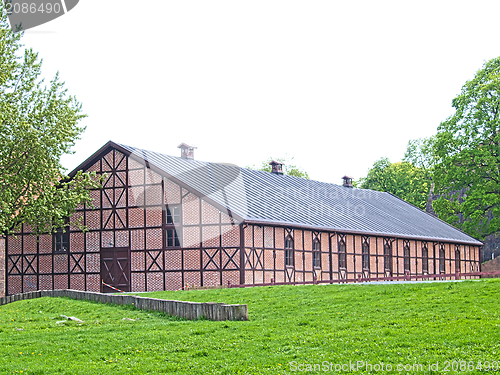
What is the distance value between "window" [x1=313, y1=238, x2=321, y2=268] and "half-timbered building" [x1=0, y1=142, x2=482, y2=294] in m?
0.05

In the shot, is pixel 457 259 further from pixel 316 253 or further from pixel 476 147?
pixel 316 253

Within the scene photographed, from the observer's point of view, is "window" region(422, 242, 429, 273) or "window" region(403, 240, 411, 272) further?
"window" region(422, 242, 429, 273)

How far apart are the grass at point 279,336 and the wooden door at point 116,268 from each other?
537 inches

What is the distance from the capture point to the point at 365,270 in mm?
40375

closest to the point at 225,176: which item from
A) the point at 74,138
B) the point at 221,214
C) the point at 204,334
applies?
the point at 221,214

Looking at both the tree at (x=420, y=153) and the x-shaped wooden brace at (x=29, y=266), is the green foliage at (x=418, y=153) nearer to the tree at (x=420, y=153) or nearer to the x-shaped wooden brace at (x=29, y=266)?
the tree at (x=420, y=153)

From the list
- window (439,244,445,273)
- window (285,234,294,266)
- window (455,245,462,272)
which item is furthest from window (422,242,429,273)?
window (285,234,294,266)

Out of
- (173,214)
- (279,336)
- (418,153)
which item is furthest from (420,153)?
(279,336)

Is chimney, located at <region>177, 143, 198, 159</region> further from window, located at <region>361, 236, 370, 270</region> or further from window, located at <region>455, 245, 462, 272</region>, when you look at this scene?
window, located at <region>455, 245, 462, 272</region>

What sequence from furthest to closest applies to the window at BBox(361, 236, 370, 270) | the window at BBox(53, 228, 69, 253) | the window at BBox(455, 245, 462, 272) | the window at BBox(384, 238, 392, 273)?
the window at BBox(455, 245, 462, 272) → the window at BBox(384, 238, 392, 273) → the window at BBox(361, 236, 370, 270) → the window at BBox(53, 228, 69, 253)

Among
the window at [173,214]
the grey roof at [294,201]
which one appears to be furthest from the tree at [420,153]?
the window at [173,214]

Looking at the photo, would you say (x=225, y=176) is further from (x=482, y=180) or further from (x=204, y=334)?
(x=204, y=334)

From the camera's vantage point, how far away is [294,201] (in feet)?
131

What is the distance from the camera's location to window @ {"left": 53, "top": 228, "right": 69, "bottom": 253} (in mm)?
37188
